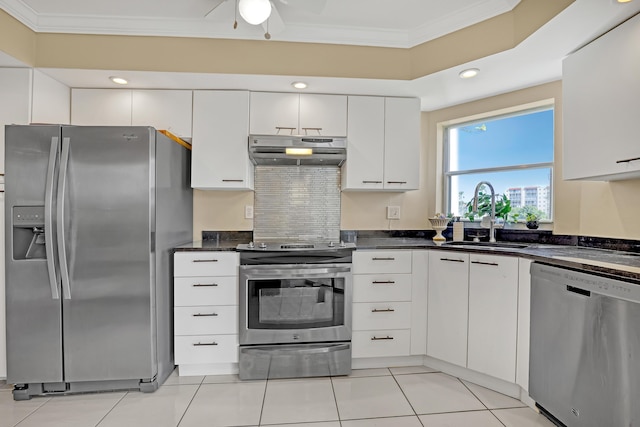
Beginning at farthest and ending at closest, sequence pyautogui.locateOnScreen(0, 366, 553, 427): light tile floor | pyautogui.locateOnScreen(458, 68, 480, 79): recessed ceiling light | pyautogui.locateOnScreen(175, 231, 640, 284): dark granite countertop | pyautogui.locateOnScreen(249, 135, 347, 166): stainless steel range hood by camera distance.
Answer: pyautogui.locateOnScreen(249, 135, 347, 166): stainless steel range hood → pyautogui.locateOnScreen(458, 68, 480, 79): recessed ceiling light → pyautogui.locateOnScreen(0, 366, 553, 427): light tile floor → pyautogui.locateOnScreen(175, 231, 640, 284): dark granite countertop

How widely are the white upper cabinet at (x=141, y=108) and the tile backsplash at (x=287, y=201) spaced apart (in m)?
0.77

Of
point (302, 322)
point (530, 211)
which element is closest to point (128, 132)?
point (302, 322)

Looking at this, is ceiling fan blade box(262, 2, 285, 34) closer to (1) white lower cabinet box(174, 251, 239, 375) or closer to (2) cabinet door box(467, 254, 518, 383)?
(1) white lower cabinet box(174, 251, 239, 375)

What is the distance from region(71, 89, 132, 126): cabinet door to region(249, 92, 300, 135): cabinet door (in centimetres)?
104

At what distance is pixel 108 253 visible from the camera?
196cm

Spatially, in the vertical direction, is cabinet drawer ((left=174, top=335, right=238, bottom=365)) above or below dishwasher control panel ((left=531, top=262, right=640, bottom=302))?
below

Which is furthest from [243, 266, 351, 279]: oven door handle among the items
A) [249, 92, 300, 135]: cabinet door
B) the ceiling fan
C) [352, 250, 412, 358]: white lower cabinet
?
the ceiling fan

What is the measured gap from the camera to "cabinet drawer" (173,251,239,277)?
222cm

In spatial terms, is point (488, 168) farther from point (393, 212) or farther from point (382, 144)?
point (382, 144)

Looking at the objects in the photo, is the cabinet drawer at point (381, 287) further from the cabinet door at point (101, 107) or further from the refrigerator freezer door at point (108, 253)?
the cabinet door at point (101, 107)

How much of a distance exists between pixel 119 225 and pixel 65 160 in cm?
51

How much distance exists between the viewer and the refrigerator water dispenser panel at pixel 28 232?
1897mm

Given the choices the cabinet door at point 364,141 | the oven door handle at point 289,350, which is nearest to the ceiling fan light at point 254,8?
the cabinet door at point 364,141

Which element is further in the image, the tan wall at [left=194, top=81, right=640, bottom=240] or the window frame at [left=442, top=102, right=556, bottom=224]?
the window frame at [left=442, top=102, right=556, bottom=224]
